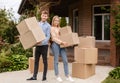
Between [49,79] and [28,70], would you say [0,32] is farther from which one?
[49,79]

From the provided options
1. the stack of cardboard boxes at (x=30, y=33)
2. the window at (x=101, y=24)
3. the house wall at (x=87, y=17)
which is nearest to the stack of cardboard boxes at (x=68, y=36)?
the stack of cardboard boxes at (x=30, y=33)

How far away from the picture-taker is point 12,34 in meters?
25.2

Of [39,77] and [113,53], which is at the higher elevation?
[113,53]

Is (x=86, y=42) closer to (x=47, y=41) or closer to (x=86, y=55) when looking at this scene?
(x=86, y=55)

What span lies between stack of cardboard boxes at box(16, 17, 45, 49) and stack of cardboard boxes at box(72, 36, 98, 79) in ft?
5.83

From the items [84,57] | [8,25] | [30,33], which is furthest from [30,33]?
[8,25]

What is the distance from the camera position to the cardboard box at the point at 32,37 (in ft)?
35.2

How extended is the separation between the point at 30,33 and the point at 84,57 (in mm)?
2051

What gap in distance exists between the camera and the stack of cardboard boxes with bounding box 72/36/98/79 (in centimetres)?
1192

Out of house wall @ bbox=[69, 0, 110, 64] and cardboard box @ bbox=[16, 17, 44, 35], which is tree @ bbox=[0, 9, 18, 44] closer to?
house wall @ bbox=[69, 0, 110, 64]

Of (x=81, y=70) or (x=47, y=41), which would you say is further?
(x=81, y=70)

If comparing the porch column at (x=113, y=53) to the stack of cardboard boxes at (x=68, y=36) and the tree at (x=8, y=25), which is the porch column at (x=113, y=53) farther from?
the tree at (x=8, y=25)

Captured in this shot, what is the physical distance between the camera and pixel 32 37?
425 inches

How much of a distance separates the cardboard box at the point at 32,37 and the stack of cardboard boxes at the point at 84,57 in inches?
70.0
